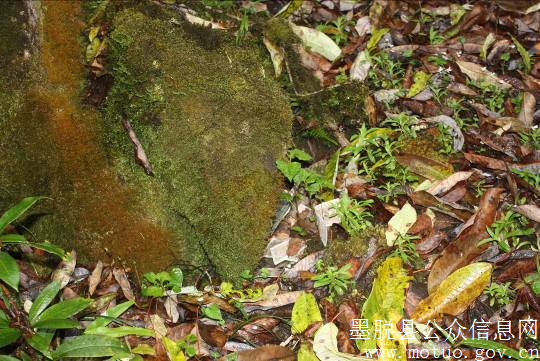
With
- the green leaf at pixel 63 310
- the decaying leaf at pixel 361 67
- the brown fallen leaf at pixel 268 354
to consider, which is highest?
the decaying leaf at pixel 361 67

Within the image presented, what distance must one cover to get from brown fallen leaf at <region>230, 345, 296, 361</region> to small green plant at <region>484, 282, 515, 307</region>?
1069 mm

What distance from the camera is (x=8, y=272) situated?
7.95 feet

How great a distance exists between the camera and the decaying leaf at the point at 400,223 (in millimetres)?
3088

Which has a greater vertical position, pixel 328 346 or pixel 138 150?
pixel 138 150

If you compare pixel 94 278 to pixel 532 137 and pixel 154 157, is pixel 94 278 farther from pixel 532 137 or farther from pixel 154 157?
pixel 532 137

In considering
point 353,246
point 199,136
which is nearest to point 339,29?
point 199,136

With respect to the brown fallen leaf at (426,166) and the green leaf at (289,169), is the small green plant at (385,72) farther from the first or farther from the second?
the green leaf at (289,169)

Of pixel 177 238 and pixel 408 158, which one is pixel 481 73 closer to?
pixel 408 158

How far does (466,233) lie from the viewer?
3082mm

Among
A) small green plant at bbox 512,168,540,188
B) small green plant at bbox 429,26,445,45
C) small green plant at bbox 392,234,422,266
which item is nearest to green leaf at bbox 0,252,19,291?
small green plant at bbox 392,234,422,266

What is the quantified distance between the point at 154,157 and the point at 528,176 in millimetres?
2228

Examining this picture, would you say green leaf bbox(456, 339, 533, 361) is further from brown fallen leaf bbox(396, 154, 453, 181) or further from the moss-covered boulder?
the moss-covered boulder

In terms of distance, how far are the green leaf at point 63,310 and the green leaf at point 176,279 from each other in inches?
22.3

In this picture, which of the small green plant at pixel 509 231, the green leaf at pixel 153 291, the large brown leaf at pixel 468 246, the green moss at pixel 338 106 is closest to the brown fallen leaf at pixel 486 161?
the large brown leaf at pixel 468 246
